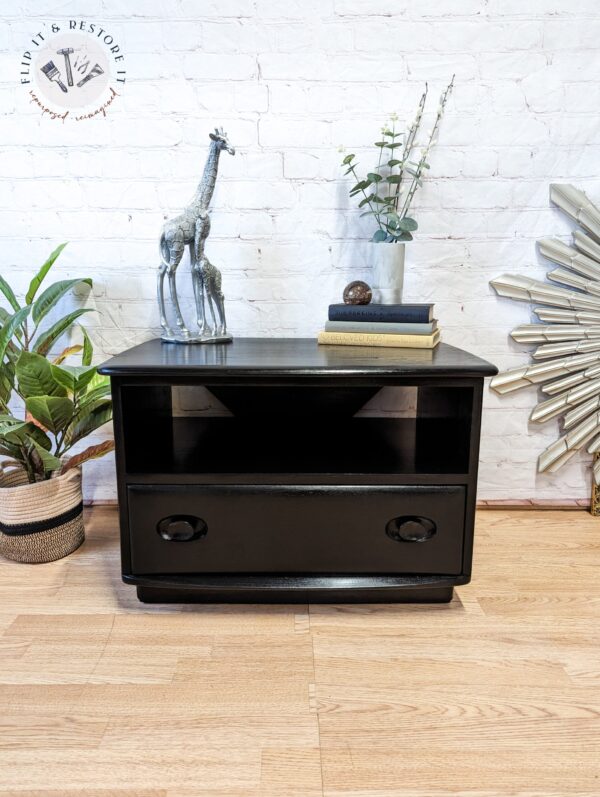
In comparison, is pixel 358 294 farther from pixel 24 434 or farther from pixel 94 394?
pixel 24 434

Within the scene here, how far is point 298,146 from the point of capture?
149 cm

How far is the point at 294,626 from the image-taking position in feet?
3.72

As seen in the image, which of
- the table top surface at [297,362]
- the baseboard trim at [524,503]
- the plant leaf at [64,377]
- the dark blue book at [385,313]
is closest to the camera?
the table top surface at [297,362]

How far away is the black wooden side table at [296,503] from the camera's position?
3.58 feet

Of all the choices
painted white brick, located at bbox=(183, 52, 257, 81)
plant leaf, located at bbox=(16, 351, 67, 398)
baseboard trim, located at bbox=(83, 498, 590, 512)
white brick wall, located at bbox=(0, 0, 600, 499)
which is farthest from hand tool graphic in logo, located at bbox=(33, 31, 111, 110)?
baseboard trim, located at bbox=(83, 498, 590, 512)

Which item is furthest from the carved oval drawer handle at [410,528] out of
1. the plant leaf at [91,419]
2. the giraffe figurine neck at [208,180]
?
the giraffe figurine neck at [208,180]

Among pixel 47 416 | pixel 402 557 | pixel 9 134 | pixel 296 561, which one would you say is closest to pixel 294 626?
pixel 296 561

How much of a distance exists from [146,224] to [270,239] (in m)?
0.34

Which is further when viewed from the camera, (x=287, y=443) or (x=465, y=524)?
(x=287, y=443)

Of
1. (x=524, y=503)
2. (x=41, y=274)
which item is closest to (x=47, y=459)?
(x=41, y=274)

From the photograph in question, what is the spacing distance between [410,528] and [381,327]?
452 mm

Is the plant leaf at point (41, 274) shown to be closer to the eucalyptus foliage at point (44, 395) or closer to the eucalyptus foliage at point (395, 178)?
the eucalyptus foliage at point (44, 395)

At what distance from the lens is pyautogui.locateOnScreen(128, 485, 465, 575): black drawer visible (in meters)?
1.14

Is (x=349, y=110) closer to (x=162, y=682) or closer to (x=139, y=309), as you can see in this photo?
(x=139, y=309)
